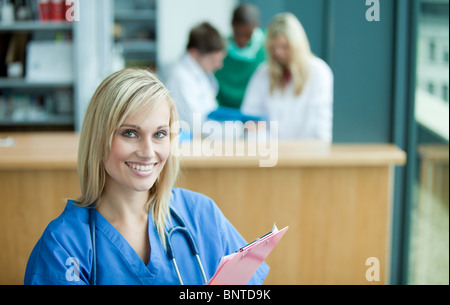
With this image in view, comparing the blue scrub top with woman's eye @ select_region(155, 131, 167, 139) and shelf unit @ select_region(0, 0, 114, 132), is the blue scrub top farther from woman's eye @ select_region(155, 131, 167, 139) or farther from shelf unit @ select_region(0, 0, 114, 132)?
shelf unit @ select_region(0, 0, 114, 132)

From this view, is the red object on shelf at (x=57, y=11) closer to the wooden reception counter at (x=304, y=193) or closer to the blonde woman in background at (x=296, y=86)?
the blonde woman in background at (x=296, y=86)

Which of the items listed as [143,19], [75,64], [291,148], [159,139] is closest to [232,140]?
[291,148]

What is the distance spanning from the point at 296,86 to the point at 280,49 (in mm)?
194

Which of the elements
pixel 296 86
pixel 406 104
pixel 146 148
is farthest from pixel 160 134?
pixel 296 86

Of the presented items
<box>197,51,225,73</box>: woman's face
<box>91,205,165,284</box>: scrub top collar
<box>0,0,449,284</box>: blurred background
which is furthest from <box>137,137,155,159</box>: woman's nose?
<box>197,51,225,73</box>: woman's face

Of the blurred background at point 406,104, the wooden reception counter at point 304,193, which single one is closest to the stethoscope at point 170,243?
the blurred background at point 406,104

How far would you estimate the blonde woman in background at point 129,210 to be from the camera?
2.66ft

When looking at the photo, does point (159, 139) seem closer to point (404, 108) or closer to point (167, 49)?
point (404, 108)

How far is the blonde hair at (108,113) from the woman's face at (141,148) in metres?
0.01

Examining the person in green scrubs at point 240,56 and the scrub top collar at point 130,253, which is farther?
the person in green scrubs at point 240,56

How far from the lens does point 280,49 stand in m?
2.56

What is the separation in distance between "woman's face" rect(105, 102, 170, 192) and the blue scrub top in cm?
9

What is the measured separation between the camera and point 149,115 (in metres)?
0.81

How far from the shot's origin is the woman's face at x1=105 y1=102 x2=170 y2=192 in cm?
81
